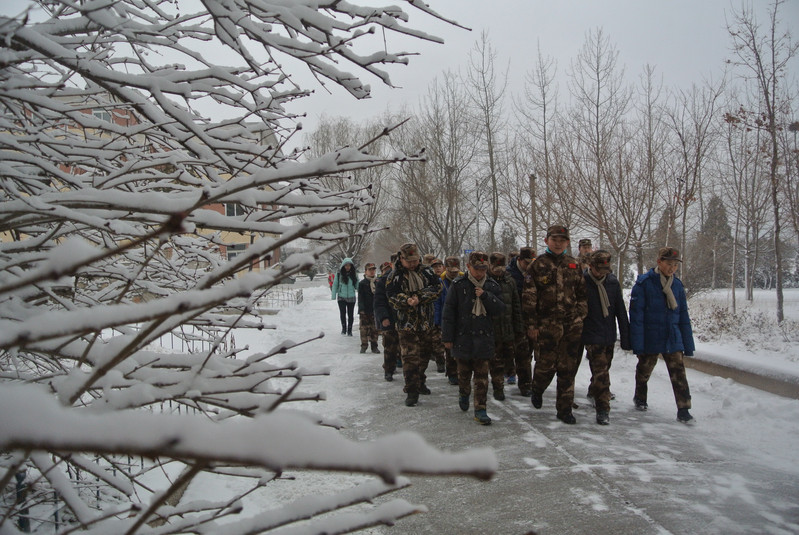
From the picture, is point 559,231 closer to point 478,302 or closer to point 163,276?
point 478,302

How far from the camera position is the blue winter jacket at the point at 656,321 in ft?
18.4

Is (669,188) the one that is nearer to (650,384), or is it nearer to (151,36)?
(650,384)

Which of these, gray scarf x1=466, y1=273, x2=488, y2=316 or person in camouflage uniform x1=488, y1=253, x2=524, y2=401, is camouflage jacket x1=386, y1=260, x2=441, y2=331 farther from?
gray scarf x1=466, y1=273, x2=488, y2=316

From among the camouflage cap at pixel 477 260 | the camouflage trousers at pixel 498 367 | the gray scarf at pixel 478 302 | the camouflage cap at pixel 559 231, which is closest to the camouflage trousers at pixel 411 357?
the camouflage trousers at pixel 498 367

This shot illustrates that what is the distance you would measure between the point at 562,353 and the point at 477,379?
96 centimetres

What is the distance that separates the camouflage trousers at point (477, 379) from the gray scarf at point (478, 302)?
52 centimetres

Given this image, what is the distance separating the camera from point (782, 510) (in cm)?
338

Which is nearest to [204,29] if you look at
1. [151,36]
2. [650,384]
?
[151,36]

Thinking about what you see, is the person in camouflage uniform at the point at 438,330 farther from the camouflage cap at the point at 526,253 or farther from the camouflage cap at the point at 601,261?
the camouflage cap at the point at 601,261

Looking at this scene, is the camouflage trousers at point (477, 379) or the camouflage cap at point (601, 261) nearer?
the camouflage trousers at point (477, 379)

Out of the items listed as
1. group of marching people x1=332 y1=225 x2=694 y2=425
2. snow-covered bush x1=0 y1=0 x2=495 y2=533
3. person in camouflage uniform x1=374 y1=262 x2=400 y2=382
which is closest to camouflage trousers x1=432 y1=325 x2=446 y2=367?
person in camouflage uniform x1=374 y1=262 x2=400 y2=382

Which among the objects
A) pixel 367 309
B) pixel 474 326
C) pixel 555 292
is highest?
pixel 555 292

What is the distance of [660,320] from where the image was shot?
566 cm

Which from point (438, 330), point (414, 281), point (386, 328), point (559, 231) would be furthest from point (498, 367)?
point (386, 328)
